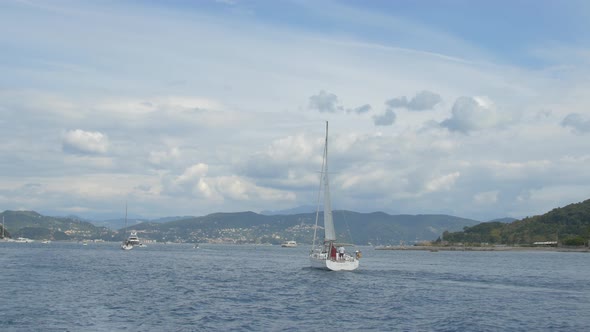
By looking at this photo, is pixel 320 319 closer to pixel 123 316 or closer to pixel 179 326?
pixel 179 326

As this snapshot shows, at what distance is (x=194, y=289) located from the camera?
238ft

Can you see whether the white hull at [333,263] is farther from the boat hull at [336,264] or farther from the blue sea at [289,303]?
the blue sea at [289,303]

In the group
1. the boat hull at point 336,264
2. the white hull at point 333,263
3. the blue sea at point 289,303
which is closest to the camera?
the blue sea at point 289,303

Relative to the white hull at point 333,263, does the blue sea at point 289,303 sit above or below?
below

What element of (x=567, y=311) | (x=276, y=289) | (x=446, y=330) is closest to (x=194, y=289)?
(x=276, y=289)

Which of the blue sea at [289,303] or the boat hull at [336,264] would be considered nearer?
the blue sea at [289,303]

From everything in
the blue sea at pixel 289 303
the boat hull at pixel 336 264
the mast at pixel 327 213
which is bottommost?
the blue sea at pixel 289 303

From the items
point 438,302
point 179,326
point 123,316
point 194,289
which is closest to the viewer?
point 179,326

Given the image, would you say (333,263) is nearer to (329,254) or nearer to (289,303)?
(329,254)

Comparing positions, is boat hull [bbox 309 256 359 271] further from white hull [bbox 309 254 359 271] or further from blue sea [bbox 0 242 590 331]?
blue sea [bbox 0 242 590 331]

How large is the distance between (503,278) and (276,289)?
39.1m

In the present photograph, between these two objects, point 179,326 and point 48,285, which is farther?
point 48,285

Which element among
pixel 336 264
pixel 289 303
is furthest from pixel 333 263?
pixel 289 303

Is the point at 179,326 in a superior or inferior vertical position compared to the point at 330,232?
inferior
